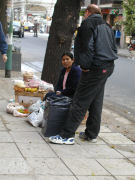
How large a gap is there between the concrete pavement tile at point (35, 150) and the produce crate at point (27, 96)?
2.13m

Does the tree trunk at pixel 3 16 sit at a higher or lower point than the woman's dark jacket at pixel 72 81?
higher

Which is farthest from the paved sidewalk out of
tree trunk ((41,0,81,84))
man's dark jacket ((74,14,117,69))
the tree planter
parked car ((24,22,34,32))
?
parked car ((24,22,34,32))

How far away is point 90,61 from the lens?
5.55 meters

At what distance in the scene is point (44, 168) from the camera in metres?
4.71

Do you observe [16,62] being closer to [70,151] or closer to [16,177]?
[70,151]

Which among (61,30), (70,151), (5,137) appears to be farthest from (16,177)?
(61,30)

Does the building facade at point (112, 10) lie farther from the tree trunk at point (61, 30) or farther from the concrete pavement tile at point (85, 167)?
the concrete pavement tile at point (85, 167)

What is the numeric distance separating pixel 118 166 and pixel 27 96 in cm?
309

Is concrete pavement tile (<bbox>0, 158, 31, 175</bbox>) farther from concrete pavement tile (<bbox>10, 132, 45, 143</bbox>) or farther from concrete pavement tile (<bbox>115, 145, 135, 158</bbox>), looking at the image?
concrete pavement tile (<bbox>115, 145, 135, 158</bbox>)

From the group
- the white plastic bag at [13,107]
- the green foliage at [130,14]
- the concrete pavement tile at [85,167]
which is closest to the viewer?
the concrete pavement tile at [85,167]

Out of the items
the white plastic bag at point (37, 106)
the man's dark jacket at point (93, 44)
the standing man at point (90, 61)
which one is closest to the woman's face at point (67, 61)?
the white plastic bag at point (37, 106)

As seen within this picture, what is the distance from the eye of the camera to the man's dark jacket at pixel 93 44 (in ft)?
18.2

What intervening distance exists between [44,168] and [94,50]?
177cm

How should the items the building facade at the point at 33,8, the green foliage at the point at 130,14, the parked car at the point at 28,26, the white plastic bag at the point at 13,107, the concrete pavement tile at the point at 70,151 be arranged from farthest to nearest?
the building facade at the point at 33,8
the parked car at the point at 28,26
the green foliage at the point at 130,14
the white plastic bag at the point at 13,107
the concrete pavement tile at the point at 70,151
